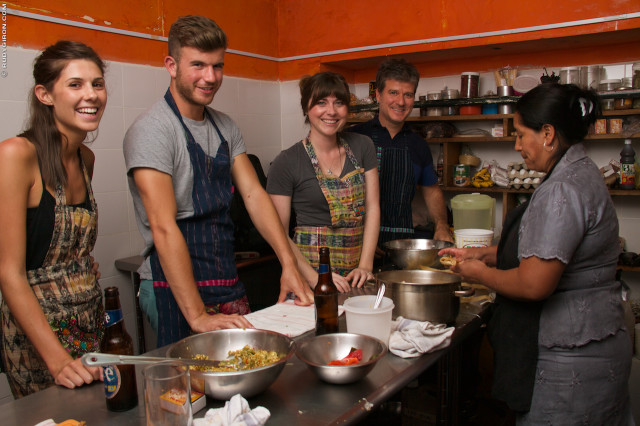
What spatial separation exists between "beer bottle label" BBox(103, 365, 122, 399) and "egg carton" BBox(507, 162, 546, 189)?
3610 mm

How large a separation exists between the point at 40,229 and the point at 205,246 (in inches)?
23.6

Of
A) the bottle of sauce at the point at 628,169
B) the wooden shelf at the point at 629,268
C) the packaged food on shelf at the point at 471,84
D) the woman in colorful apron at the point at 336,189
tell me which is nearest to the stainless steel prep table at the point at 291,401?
the woman in colorful apron at the point at 336,189

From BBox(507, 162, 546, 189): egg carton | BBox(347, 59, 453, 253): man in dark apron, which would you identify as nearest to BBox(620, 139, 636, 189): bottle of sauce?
BBox(507, 162, 546, 189): egg carton

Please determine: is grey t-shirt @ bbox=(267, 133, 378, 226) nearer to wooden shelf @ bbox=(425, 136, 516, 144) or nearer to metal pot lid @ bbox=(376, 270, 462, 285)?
metal pot lid @ bbox=(376, 270, 462, 285)

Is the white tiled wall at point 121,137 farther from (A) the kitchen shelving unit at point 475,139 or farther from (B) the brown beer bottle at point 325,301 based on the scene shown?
(B) the brown beer bottle at point 325,301

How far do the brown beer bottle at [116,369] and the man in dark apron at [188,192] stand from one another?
1.29ft

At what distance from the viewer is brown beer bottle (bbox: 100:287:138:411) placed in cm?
134

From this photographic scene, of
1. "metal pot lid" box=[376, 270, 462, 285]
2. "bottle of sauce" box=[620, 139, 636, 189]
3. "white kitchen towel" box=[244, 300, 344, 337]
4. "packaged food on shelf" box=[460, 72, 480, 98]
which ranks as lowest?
"white kitchen towel" box=[244, 300, 344, 337]

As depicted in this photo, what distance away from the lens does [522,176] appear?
4.23 metres

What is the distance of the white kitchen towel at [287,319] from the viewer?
6.19 feet

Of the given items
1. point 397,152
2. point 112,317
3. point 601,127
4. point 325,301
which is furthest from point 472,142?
point 112,317

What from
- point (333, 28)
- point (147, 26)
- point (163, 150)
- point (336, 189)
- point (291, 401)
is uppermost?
point (333, 28)

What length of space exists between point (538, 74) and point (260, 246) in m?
2.63

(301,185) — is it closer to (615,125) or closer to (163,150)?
(163,150)
